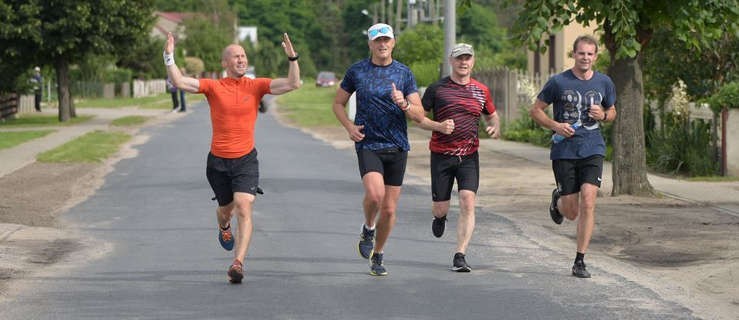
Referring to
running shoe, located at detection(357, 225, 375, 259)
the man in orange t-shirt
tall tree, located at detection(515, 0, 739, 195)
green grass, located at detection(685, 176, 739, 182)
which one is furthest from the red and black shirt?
green grass, located at detection(685, 176, 739, 182)

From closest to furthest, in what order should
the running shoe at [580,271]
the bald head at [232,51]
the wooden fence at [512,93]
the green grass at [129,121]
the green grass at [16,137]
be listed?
the bald head at [232,51] → the running shoe at [580,271] → the green grass at [16,137] → the wooden fence at [512,93] → the green grass at [129,121]

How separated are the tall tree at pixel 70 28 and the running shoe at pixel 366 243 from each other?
2984 cm

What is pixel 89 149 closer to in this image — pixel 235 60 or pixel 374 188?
pixel 235 60

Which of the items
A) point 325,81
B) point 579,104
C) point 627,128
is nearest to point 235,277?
point 579,104

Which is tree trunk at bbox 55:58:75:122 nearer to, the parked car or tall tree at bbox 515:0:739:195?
tall tree at bbox 515:0:739:195

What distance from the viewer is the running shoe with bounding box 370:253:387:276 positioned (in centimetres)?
954

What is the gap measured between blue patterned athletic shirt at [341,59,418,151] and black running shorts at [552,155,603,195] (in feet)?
4.35

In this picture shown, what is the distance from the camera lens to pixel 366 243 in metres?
9.89

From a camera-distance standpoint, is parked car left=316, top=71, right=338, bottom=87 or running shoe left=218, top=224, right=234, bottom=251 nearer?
running shoe left=218, top=224, right=234, bottom=251

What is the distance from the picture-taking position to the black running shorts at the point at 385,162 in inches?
371

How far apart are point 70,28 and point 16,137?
8.29m

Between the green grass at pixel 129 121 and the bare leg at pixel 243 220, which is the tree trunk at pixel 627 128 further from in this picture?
the green grass at pixel 129 121

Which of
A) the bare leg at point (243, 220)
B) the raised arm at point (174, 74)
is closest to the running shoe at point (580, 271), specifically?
the bare leg at point (243, 220)

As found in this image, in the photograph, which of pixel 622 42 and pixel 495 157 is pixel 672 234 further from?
pixel 495 157
